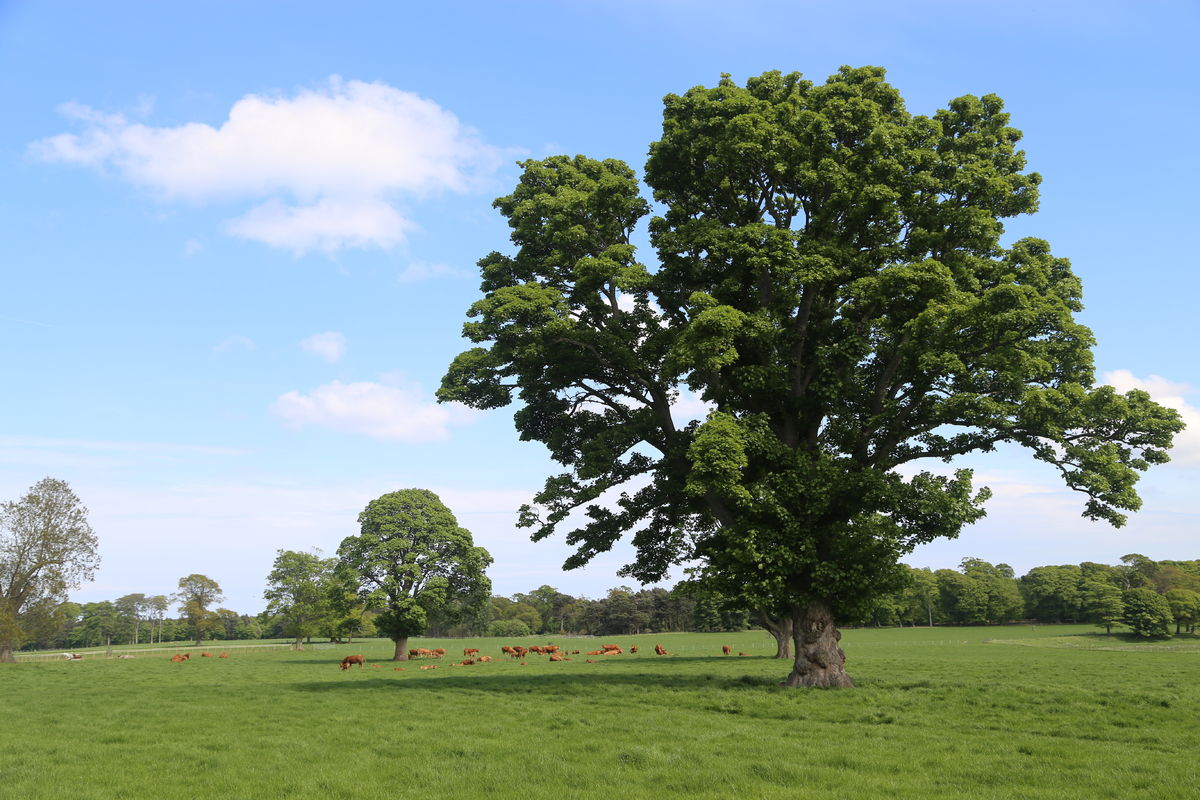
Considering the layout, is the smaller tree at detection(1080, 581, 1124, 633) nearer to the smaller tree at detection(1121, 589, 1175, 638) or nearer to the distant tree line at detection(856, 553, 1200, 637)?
the distant tree line at detection(856, 553, 1200, 637)

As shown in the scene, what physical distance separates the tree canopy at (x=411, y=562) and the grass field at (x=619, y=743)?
2651 centimetres

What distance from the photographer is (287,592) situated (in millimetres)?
94500

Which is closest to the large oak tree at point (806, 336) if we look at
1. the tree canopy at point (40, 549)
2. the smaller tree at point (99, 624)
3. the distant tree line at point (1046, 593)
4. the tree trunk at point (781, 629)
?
the tree trunk at point (781, 629)

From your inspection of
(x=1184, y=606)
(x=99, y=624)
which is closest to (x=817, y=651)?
(x=1184, y=606)

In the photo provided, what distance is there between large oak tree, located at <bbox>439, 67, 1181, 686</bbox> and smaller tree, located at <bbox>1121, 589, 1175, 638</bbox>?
285 feet

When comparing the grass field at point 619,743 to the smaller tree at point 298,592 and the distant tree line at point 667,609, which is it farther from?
the smaller tree at point 298,592

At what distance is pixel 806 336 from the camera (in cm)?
2967

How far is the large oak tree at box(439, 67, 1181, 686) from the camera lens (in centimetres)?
2538

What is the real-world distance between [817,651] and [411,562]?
39.6 meters

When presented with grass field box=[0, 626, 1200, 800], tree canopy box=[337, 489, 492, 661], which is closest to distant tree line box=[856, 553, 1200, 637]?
tree canopy box=[337, 489, 492, 661]

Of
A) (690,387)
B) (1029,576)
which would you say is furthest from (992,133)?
(1029,576)

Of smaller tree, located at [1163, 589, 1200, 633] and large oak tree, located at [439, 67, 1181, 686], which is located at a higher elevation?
large oak tree, located at [439, 67, 1181, 686]

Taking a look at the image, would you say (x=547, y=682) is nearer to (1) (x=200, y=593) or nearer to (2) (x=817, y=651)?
(2) (x=817, y=651)

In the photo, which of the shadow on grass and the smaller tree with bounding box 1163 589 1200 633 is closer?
the shadow on grass
